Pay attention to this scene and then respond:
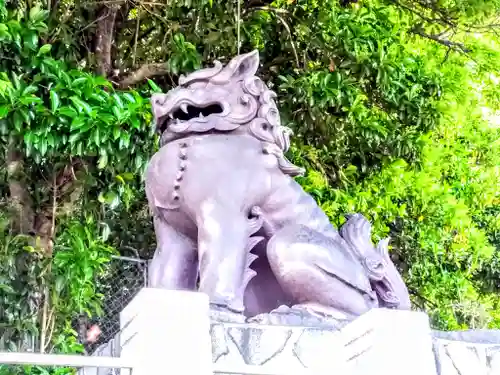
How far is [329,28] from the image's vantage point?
455 cm

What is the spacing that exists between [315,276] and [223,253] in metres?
0.31

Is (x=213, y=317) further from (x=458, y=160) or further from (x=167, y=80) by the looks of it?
(x=458, y=160)

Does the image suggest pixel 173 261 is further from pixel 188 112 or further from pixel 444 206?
pixel 444 206

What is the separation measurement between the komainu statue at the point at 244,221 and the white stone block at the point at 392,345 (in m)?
0.42

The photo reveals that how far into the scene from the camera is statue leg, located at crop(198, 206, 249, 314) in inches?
94.0

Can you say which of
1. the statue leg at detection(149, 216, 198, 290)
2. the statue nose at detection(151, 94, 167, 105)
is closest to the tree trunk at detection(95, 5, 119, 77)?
the statue nose at detection(151, 94, 167, 105)

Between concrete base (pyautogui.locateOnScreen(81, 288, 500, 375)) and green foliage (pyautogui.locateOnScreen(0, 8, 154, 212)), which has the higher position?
green foliage (pyautogui.locateOnScreen(0, 8, 154, 212))

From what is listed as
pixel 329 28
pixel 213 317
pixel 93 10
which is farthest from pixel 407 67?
pixel 213 317

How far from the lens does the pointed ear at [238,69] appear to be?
270 cm

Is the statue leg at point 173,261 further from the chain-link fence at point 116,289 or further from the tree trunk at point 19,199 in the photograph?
the chain-link fence at point 116,289

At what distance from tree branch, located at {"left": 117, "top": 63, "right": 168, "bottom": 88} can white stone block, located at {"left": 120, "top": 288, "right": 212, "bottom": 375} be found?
263 centimetres

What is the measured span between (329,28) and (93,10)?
136cm

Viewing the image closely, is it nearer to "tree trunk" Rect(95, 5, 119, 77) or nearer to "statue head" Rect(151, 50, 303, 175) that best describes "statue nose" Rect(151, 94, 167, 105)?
"statue head" Rect(151, 50, 303, 175)

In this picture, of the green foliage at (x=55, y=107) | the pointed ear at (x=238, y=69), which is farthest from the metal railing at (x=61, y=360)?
the green foliage at (x=55, y=107)
